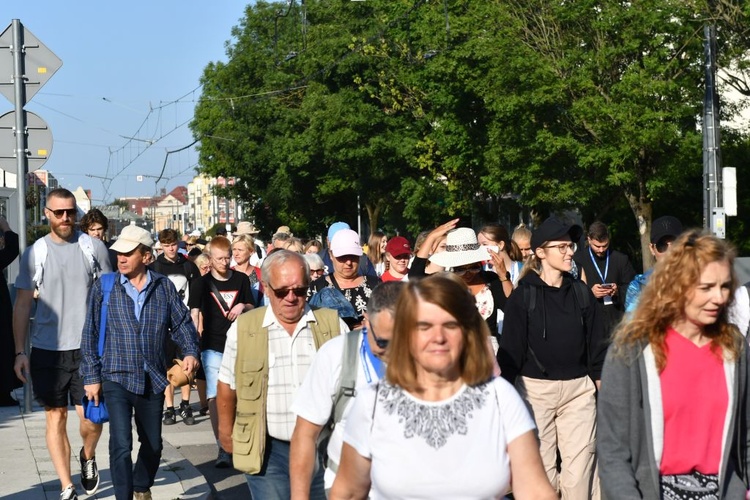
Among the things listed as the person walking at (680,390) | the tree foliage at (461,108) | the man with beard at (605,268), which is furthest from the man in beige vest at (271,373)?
the tree foliage at (461,108)

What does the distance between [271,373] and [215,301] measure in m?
5.15

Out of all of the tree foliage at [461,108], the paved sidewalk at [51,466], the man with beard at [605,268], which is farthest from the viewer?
the tree foliage at [461,108]

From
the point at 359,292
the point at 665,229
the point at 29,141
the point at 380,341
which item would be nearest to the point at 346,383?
the point at 380,341

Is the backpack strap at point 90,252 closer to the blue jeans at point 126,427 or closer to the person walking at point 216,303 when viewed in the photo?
the blue jeans at point 126,427

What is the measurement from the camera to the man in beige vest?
541 cm

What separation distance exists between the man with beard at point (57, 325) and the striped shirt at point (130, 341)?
73 centimetres

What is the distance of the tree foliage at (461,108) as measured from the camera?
93.5 feet

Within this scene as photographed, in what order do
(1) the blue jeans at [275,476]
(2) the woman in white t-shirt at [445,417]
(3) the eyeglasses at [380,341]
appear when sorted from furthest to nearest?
(1) the blue jeans at [275,476] < (3) the eyeglasses at [380,341] < (2) the woman in white t-shirt at [445,417]

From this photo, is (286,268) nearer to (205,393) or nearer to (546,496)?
(546,496)

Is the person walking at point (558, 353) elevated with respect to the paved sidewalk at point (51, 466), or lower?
elevated

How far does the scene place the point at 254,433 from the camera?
17.7ft

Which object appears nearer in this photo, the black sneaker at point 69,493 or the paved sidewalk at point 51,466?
the black sneaker at point 69,493

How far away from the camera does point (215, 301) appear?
10.6m

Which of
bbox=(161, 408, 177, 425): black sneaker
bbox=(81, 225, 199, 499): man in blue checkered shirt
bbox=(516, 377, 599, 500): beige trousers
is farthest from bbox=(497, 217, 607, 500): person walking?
bbox=(161, 408, 177, 425): black sneaker
